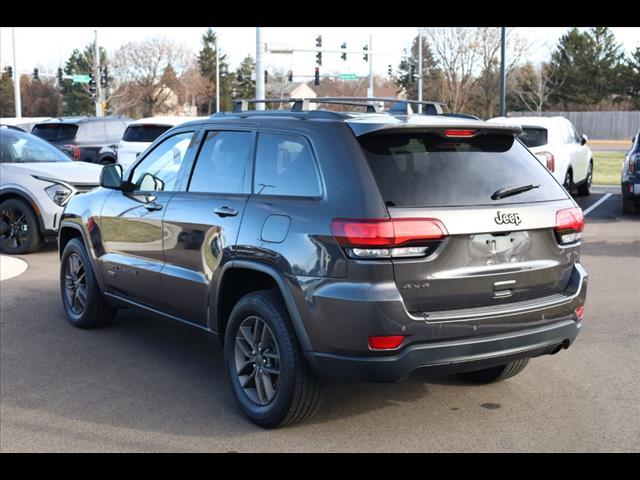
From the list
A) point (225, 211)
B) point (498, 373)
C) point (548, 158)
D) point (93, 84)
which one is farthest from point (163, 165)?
point (93, 84)

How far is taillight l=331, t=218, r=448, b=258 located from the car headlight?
782cm

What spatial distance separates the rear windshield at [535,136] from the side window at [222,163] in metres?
10.8

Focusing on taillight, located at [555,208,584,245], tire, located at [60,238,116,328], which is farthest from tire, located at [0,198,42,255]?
taillight, located at [555,208,584,245]

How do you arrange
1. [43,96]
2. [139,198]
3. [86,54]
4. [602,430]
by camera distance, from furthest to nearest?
[86,54], [43,96], [139,198], [602,430]

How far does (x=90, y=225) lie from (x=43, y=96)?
8330 centimetres

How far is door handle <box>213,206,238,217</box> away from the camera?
4977 millimetres

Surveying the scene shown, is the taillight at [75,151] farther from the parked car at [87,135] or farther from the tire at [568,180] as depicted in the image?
the tire at [568,180]

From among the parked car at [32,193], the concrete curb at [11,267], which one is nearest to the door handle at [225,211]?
the concrete curb at [11,267]

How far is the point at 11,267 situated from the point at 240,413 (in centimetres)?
639

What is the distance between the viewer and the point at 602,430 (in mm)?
4582

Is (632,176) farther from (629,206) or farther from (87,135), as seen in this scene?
(87,135)

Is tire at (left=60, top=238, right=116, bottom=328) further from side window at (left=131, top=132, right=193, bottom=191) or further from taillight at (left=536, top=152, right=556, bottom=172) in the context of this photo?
taillight at (left=536, top=152, right=556, bottom=172)
